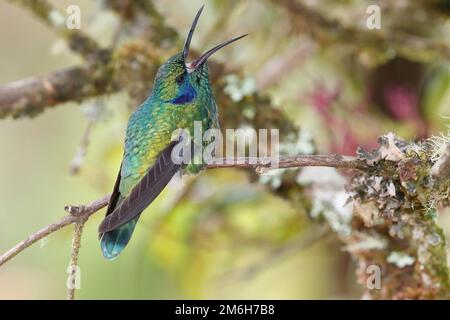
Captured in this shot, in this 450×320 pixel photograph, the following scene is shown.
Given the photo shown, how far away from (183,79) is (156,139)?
0.26 metres

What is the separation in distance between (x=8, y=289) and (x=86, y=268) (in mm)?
394

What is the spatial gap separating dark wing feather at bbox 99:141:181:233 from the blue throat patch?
0.23 meters

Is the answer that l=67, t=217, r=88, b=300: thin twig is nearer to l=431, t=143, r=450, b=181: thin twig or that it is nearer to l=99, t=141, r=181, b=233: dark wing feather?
l=99, t=141, r=181, b=233: dark wing feather

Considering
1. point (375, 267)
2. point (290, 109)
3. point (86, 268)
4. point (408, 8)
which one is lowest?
point (375, 267)

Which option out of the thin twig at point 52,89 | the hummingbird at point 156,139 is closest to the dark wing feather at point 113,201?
the hummingbird at point 156,139

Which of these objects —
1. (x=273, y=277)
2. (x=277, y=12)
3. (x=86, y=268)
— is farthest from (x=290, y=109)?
(x=86, y=268)

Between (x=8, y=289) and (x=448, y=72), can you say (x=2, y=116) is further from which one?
(x=448, y=72)

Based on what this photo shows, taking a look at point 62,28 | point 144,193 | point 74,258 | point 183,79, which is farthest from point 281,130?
point 74,258

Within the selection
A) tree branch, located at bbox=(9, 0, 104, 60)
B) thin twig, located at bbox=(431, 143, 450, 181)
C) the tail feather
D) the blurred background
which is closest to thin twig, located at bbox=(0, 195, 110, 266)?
the tail feather

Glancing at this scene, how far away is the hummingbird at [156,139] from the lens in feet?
5.41

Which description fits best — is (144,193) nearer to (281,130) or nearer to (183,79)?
(183,79)

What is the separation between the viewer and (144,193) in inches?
64.4

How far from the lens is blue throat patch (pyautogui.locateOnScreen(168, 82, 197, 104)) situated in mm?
2035

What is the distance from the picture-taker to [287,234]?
3170 millimetres
